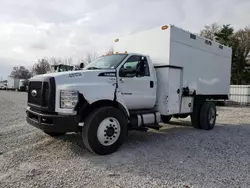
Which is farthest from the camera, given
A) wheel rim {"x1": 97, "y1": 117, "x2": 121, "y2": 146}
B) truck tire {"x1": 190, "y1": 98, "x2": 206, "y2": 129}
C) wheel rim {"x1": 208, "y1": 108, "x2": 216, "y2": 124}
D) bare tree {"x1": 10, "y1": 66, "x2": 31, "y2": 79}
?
bare tree {"x1": 10, "y1": 66, "x2": 31, "y2": 79}

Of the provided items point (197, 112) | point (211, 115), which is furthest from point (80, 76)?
point (211, 115)

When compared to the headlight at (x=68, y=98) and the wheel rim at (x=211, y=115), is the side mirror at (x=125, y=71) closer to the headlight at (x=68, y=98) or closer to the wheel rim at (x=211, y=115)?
the headlight at (x=68, y=98)

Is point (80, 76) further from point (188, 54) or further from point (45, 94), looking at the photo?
point (188, 54)

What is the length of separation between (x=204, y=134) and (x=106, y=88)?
4.09 meters

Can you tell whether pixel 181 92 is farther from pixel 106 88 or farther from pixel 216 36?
pixel 216 36

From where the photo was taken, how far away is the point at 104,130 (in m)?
4.97

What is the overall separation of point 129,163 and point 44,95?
7.41ft

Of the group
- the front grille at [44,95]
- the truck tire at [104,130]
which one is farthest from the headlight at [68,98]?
the truck tire at [104,130]

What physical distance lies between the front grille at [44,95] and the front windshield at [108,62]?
4.97 ft

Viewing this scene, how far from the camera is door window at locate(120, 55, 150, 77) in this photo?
5.66 m

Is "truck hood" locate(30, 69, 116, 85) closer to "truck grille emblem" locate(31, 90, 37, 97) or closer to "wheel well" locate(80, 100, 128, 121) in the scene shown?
"truck grille emblem" locate(31, 90, 37, 97)

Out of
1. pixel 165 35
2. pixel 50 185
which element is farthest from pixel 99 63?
pixel 50 185

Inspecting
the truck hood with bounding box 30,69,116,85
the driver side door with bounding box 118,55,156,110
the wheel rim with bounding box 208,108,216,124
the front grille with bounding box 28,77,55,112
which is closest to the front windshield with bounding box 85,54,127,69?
the driver side door with bounding box 118,55,156,110

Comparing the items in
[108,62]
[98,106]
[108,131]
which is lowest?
[108,131]
